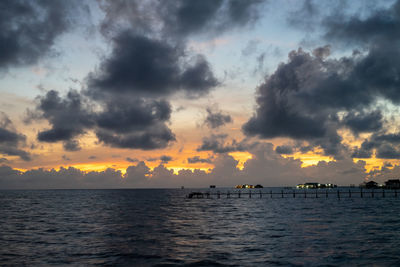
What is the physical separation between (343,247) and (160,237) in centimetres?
2069

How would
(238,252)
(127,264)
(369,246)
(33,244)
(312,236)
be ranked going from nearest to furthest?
(127,264), (238,252), (369,246), (33,244), (312,236)

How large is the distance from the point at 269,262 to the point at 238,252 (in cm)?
428

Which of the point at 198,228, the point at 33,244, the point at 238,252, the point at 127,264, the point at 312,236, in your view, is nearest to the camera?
the point at 127,264

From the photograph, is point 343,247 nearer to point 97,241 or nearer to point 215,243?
point 215,243

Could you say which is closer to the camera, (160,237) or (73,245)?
(73,245)

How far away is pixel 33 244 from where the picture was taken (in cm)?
3516

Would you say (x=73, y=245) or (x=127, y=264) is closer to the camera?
(x=127, y=264)

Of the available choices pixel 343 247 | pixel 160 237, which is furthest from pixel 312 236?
pixel 160 237

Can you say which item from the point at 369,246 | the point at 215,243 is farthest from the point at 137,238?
the point at 369,246

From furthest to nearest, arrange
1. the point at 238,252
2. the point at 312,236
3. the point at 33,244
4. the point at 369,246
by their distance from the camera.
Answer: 1. the point at 312,236
2. the point at 33,244
3. the point at 369,246
4. the point at 238,252

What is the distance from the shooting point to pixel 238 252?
3086 cm

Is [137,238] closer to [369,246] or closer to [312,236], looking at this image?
[312,236]

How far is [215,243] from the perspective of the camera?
35438 millimetres

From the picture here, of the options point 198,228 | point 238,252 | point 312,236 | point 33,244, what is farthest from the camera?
point 198,228
